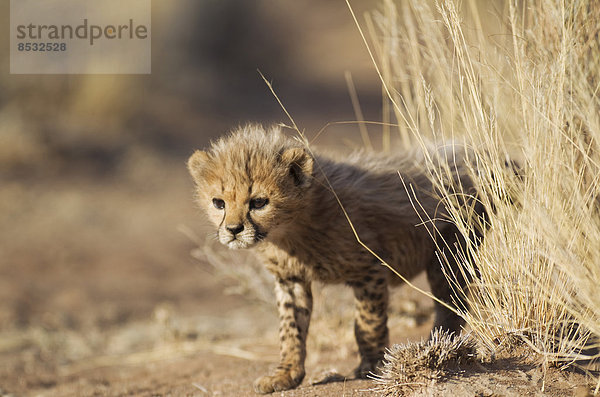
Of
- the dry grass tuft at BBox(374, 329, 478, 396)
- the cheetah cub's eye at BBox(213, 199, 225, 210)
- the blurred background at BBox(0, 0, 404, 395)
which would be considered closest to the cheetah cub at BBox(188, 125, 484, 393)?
the cheetah cub's eye at BBox(213, 199, 225, 210)

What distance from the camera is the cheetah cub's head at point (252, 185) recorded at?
3332 millimetres

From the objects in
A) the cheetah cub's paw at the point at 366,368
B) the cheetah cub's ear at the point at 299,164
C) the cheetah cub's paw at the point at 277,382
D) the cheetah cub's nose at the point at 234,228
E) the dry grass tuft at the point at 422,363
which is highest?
the cheetah cub's ear at the point at 299,164

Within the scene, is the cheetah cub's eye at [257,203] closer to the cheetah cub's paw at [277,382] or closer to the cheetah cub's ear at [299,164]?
the cheetah cub's ear at [299,164]

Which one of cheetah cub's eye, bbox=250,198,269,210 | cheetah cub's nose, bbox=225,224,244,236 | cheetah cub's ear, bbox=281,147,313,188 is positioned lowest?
cheetah cub's nose, bbox=225,224,244,236

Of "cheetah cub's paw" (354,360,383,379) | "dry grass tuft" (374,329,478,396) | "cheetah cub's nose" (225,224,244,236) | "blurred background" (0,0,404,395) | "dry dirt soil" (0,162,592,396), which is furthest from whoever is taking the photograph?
"blurred background" (0,0,404,395)

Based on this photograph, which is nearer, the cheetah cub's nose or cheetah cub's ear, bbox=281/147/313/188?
the cheetah cub's nose

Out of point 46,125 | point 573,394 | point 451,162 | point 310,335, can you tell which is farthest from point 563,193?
point 46,125

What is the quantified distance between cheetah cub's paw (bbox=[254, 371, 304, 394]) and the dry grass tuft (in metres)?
0.87

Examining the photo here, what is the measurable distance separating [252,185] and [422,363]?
1246 mm

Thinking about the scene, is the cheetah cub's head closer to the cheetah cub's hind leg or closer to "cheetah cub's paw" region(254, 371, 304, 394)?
the cheetah cub's hind leg

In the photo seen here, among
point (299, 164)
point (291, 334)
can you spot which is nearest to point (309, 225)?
point (299, 164)

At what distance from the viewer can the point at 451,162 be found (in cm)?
402

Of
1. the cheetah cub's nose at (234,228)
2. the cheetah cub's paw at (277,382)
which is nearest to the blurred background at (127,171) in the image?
the cheetah cub's nose at (234,228)

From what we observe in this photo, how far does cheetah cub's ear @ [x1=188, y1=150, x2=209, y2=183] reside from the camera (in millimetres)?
3613
